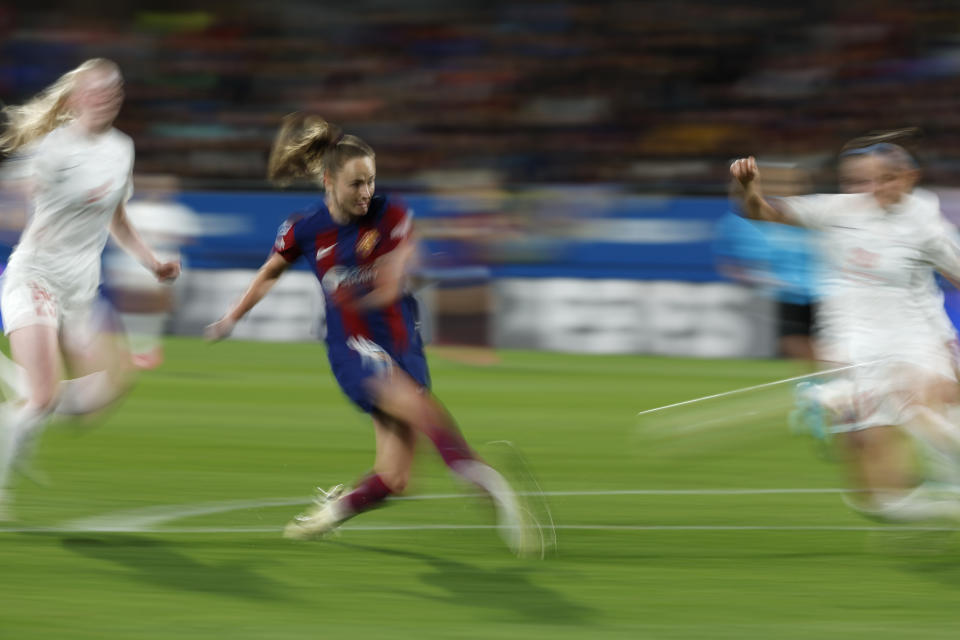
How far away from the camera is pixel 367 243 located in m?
6.43

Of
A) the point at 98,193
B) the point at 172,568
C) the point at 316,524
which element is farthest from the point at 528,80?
the point at 172,568

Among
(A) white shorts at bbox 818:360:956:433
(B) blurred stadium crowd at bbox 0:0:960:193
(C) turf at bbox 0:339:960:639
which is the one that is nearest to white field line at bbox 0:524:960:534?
(C) turf at bbox 0:339:960:639

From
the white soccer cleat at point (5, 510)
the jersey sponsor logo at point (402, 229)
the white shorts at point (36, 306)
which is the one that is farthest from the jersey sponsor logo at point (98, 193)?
the jersey sponsor logo at point (402, 229)

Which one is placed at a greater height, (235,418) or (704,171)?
(704,171)

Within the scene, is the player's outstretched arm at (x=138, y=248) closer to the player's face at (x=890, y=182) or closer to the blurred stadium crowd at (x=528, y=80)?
the player's face at (x=890, y=182)

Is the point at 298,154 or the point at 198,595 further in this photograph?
the point at 298,154

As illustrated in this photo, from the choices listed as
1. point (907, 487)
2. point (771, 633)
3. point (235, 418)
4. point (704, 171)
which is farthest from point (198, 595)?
point (704, 171)

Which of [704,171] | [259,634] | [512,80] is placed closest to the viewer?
[259,634]

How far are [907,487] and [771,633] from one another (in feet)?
6.32

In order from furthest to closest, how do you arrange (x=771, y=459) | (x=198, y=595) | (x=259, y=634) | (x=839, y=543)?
(x=771, y=459) < (x=839, y=543) < (x=198, y=595) < (x=259, y=634)

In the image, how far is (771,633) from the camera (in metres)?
5.39

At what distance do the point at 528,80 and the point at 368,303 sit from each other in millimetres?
13985

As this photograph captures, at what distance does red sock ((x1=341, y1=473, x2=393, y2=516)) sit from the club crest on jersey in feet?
2.98

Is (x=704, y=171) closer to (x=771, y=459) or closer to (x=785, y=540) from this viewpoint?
(x=771, y=459)
